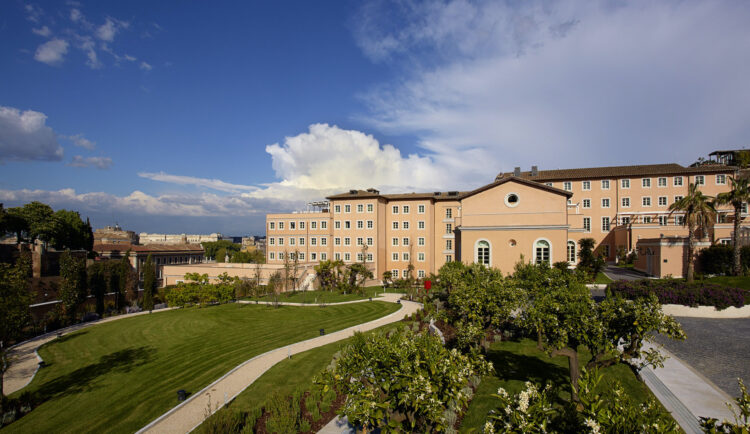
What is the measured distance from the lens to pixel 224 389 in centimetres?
1518

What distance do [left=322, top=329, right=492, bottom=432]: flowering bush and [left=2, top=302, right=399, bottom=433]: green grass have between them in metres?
9.55

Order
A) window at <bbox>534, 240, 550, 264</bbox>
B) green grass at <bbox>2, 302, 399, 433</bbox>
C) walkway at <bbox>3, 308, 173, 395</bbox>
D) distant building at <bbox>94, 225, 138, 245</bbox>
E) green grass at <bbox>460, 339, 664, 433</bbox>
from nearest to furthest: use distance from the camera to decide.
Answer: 1. green grass at <bbox>460, 339, 664, 433</bbox>
2. green grass at <bbox>2, 302, 399, 433</bbox>
3. walkway at <bbox>3, 308, 173, 395</bbox>
4. window at <bbox>534, 240, 550, 264</bbox>
5. distant building at <bbox>94, 225, 138, 245</bbox>

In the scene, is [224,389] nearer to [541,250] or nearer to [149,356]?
[149,356]

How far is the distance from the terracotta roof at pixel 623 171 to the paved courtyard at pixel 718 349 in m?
31.0

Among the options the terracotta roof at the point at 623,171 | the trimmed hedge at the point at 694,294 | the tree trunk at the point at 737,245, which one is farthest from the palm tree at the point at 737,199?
the terracotta roof at the point at 623,171

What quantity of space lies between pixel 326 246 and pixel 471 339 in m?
41.4

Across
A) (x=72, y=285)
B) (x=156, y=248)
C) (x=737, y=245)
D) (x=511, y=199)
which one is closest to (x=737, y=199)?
(x=737, y=245)

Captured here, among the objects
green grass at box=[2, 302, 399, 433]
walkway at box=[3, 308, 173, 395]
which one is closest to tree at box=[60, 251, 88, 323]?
walkway at box=[3, 308, 173, 395]

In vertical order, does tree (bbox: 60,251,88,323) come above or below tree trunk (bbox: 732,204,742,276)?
below

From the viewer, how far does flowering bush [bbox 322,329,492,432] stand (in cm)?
727

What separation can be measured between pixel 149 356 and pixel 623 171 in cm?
6136

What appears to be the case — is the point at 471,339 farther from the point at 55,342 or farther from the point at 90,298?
the point at 90,298

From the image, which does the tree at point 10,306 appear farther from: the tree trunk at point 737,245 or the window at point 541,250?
the tree trunk at point 737,245

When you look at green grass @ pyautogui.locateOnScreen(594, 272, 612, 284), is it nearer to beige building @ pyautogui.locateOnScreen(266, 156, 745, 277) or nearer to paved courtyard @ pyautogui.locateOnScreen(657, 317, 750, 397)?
beige building @ pyautogui.locateOnScreen(266, 156, 745, 277)
